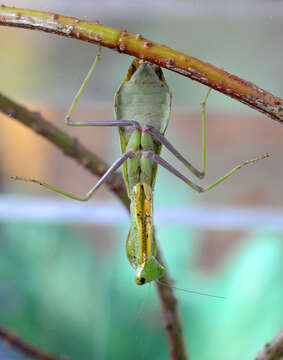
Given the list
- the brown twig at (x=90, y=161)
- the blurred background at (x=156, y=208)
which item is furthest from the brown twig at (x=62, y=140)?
the blurred background at (x=156, y=208)

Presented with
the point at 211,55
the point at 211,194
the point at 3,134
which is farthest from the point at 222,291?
the point at 3,134

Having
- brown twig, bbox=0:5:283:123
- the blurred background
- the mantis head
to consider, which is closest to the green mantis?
the mantis head

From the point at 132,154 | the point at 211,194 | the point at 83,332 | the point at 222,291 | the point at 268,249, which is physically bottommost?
the point at 83,332

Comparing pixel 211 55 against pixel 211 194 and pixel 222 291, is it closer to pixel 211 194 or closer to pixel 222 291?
pixel 211 194

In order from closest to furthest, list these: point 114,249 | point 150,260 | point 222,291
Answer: point 150,260 → point 222,291 → point 114,249

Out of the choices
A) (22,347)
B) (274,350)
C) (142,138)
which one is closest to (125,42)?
(142,138)

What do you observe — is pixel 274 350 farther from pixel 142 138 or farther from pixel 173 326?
pixel 142 138
